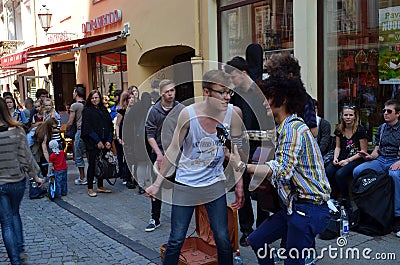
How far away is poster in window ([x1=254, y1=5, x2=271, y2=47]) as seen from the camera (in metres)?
7.72

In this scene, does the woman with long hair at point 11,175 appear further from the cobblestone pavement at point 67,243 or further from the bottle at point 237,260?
the bottle at point 237,260

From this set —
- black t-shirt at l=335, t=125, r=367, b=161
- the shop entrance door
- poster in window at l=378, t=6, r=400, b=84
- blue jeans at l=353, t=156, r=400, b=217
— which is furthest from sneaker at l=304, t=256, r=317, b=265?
the shop entrance door

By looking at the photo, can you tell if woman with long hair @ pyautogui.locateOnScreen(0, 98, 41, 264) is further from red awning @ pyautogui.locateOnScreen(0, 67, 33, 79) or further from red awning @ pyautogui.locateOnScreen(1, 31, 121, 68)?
red awning @ pyautogui.locateOnScreen(0, 67, 33, 79)

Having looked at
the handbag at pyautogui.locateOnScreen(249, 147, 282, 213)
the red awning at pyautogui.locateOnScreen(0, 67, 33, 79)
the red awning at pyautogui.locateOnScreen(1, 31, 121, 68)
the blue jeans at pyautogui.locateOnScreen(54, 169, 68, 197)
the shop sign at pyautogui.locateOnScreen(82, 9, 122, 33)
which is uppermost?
the shop sign at pyautogui.locateOnScreen(82, 9, 122, 33)

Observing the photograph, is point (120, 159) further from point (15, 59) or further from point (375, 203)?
point (15, 59)

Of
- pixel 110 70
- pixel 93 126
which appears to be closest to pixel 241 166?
pixel 93 126

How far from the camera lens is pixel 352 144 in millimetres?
5691

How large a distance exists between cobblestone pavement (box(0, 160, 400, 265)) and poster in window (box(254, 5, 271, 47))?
3031 mm

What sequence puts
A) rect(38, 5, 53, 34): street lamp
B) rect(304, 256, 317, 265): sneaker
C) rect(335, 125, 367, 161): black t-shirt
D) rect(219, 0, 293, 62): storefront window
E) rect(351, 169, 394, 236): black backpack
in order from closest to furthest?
rect(304, 256, 317, 265): sneaker < rect(351, 169, 394, 236): black backpack < rect(335, 125, 367, 161): black t-shirt < rect(219, 0, 293, 62): storefront window < rect(38, 5, 53, 34): street lamp

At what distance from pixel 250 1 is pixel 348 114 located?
315 cm

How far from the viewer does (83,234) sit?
5.41 m

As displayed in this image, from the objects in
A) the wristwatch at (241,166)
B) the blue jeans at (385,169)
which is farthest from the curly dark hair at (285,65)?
the blue jeans at (385,169)

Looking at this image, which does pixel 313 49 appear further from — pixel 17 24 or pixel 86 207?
pixel 17 24

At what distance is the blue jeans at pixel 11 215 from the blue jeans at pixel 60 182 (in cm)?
301
